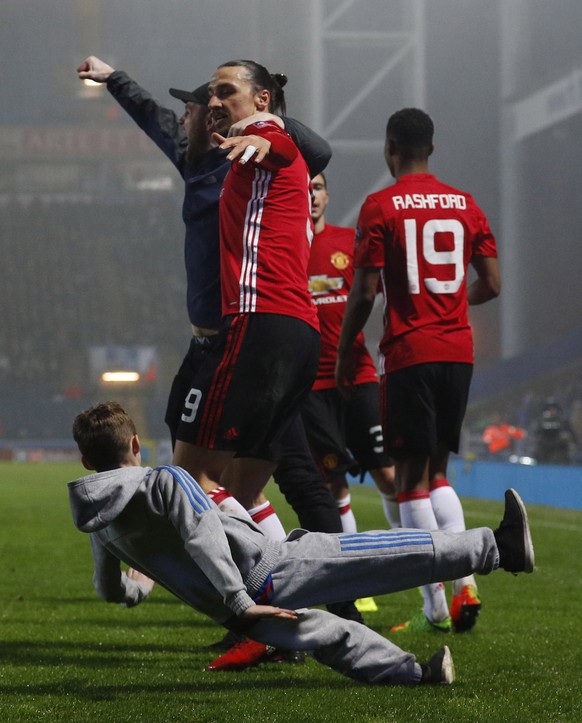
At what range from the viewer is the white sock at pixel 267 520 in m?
3.84

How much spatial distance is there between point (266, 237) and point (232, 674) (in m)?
1.27

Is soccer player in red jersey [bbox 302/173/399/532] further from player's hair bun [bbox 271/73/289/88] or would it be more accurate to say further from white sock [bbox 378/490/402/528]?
player's hair bun [bbox 271/73/289/88]

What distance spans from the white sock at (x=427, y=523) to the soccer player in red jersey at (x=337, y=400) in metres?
0.86

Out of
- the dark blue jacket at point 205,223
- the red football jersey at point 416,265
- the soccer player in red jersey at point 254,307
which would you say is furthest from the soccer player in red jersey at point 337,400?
the soccer player in red jersey at point 254,307

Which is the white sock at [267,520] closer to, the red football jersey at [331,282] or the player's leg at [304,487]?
the player's leg at [304,487]

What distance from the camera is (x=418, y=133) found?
15.0ft

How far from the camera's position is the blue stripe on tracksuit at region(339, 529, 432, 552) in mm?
2924

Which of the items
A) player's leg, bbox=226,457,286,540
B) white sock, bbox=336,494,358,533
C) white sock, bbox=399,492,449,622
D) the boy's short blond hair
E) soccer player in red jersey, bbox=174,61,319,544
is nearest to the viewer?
the boy's short blond hair

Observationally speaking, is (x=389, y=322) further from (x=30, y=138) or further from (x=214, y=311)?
(x=30, y=138)

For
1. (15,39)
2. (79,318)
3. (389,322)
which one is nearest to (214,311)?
(389,322)

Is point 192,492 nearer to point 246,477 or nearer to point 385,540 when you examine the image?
point 385,540

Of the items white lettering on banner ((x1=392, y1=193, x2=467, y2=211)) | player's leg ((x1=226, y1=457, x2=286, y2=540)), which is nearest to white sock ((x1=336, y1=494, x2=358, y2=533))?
white lettering on banner ((x1=392, y1=193, x2=467, y2=211))

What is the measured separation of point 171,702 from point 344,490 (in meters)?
2.72

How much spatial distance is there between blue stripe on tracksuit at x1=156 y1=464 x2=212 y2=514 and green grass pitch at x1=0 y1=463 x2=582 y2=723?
48 cm
